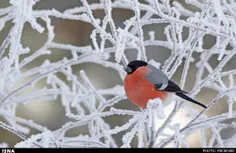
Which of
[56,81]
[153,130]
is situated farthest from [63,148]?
[56,81]

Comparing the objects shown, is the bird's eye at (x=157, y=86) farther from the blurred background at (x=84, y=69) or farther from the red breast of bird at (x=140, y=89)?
the blurred background at (x=84, y=69)

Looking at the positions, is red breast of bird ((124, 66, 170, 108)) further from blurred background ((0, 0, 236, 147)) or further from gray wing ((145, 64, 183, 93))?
blurred background ((0, 0, 236, 147))

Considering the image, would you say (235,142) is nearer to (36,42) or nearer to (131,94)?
(131,94)

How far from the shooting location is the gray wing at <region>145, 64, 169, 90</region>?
92.8 inches

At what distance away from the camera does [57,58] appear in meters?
6.47

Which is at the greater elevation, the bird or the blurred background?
the blurred background

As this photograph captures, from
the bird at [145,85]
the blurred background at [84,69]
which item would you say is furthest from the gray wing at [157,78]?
the blurred background at [84,69]

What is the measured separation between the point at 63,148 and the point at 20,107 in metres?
4.55

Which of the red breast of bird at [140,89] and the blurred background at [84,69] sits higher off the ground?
the blurred background at [84,69]

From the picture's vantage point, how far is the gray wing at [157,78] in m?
2.36

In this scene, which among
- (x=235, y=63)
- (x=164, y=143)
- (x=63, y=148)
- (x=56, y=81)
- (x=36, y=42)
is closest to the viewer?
(x=63, y=148)

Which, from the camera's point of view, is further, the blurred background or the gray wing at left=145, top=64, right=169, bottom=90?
the blurred background

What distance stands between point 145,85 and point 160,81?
101mm

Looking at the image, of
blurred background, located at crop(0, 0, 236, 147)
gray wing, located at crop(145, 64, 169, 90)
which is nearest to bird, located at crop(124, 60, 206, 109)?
gray wing, located at crop(145, 64, 169, 90)
